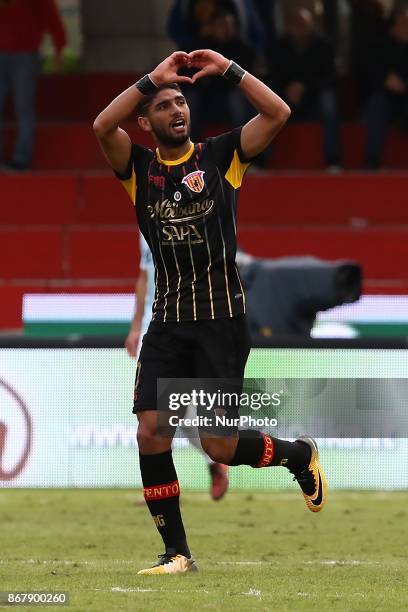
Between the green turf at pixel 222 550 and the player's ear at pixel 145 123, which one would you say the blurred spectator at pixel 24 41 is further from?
the player's ear at pixel 145 123

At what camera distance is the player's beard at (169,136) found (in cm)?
647

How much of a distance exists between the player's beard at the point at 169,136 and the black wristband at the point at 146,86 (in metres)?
0.15

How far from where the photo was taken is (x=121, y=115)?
21.2 feet

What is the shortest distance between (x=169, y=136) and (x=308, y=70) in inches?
349

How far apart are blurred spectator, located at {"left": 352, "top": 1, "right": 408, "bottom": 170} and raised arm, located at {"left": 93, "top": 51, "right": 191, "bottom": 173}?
8833 millimetres

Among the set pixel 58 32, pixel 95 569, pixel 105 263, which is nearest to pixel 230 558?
pixel 95 569

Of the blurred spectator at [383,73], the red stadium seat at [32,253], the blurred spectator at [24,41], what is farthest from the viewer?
the blurred spectator at [383,73]

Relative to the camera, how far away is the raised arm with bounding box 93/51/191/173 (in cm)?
634

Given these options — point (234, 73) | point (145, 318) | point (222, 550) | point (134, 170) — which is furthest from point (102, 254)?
point (234, 73)

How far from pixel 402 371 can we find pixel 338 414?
563mm

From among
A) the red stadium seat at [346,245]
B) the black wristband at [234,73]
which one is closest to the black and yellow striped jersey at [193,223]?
the black wristband at [234,73]

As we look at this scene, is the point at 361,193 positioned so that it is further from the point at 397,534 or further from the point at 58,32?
the point at 397,534

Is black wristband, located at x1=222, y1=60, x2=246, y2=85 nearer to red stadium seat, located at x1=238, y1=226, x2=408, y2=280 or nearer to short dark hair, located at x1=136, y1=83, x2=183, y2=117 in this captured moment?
short dark hair, located at x1=136, y1=83, x2=183, y2=117

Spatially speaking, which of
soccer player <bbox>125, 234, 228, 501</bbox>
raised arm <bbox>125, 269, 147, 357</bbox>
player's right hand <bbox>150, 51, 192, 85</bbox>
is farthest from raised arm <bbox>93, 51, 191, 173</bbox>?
raised arm <bbox>125, 269, 147, 357</bbox>
